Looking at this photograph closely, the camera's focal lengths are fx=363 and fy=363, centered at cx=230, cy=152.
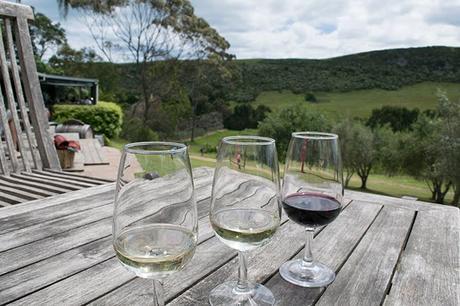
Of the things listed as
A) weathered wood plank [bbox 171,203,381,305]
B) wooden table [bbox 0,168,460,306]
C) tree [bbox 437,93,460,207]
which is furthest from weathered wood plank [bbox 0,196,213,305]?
tree [bbox 437,93,460,207]

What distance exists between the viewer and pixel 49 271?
0.80 meters

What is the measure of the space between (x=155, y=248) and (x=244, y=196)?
20cm

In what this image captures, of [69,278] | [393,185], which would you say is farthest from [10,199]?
[393,185]

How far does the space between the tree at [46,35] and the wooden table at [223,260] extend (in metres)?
30.1

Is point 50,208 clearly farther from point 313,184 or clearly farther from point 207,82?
point 207,82

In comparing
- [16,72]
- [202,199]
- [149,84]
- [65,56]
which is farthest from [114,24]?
[202,199]

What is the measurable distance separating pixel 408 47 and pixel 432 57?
103 inches

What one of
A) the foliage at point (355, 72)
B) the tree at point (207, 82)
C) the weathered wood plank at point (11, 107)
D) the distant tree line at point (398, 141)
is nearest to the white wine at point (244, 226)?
the weathered wood plank at point (11, 107)

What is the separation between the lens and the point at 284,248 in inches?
37.9

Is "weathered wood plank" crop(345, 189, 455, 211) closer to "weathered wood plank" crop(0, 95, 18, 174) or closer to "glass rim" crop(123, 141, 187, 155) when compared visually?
"glass rim" crop(123, 141, 187, 155)

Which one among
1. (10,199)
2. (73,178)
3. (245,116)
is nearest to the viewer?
(10,199)

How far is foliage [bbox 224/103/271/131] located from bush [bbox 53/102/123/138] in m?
15.7

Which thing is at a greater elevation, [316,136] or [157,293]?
[316,136]

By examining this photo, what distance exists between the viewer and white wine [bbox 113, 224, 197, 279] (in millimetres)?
509
